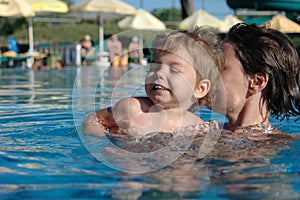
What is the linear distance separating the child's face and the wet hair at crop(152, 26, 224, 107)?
3 centimetres

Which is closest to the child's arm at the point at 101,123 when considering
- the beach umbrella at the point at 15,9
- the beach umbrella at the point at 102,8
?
the beach umbrella at the point at 15,9

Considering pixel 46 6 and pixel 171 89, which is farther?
pixel 46 6

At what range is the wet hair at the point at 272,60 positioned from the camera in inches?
106

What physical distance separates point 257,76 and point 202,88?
32 cm

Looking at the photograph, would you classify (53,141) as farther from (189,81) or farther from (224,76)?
(224,76)

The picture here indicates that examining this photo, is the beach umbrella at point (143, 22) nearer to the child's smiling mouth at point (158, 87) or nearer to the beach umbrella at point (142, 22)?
the beach umbrella at point (142, 22)

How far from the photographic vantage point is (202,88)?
267 cm

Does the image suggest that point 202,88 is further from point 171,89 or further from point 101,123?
point 101,123

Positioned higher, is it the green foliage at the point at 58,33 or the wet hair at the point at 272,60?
the wet hair at the point at 272,60

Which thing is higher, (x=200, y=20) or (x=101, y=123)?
(x=101, y=123)

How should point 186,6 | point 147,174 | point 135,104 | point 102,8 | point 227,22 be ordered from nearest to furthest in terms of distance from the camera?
point 147,174 < point 135,104 < point 186,6 < point 102,8 < point 227,22

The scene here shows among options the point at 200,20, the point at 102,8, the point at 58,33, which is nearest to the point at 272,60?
the point at 102,8

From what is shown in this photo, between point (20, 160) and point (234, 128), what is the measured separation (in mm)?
1262

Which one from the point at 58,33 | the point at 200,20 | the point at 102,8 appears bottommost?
the point at 58,33
